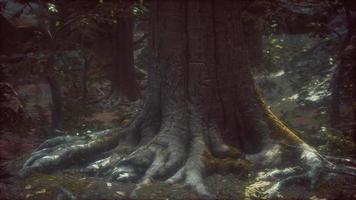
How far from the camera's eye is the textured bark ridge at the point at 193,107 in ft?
26.4

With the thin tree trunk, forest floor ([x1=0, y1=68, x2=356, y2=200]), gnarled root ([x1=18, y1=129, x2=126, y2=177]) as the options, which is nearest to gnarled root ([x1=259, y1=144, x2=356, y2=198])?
forest floor ([x1=0, y1=68, x2=356, y2=200])

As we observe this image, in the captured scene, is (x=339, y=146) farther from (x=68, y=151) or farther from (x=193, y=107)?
(x=68, y=151)

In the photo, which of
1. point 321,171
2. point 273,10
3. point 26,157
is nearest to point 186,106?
point 321,171

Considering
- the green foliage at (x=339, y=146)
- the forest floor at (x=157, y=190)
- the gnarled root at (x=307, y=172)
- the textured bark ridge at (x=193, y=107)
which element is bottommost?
the forest floor at (x=157, y=190)

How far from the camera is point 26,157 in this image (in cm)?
919

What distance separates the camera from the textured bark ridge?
8.04m

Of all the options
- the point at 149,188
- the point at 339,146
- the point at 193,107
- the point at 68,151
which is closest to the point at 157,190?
the point at 149,188

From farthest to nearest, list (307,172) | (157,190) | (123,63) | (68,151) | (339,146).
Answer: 1. (123,63)
2. (339,146)
3. (68,151)
4. (307,172)
5. (157,190)

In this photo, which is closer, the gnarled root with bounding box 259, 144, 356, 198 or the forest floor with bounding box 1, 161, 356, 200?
the forest floor with bounding box 1, 161, 356, 200

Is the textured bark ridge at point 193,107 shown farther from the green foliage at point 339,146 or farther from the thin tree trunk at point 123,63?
the thin tree trunk at point 123,63

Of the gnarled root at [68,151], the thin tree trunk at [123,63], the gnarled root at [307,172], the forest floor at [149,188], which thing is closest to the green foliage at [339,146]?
the gnarled root at [307,172]

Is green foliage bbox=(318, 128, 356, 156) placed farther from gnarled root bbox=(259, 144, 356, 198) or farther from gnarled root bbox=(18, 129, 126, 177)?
gnarled root bbox=(18, 129, 126, 177)

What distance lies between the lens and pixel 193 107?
821 centimetres

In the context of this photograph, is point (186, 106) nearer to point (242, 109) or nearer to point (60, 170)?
point (242, 109)
